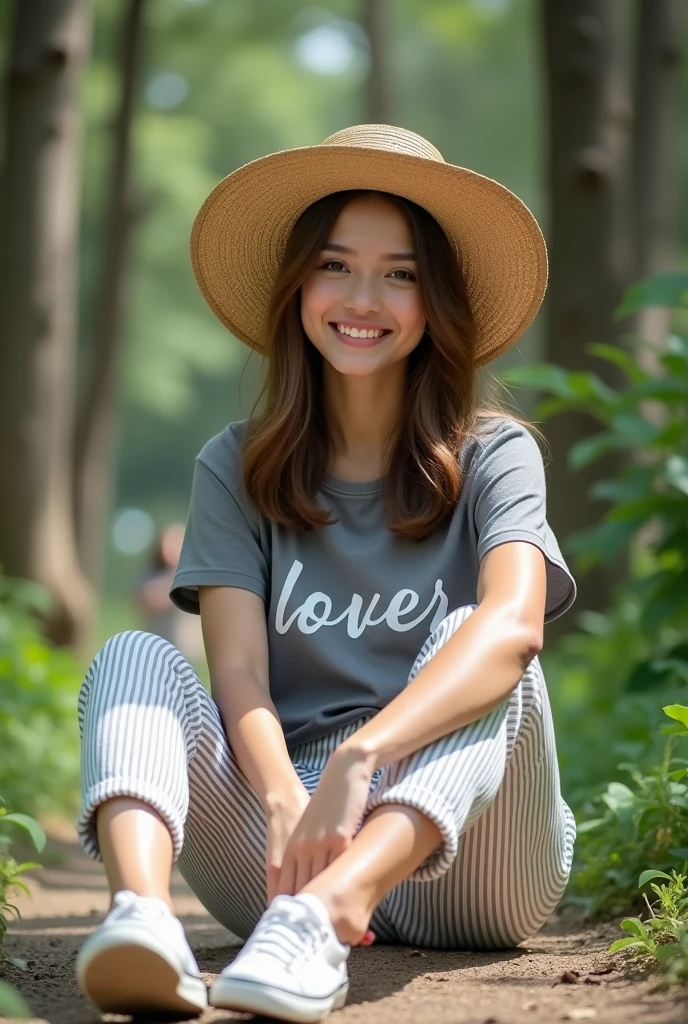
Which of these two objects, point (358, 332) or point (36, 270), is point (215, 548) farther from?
point (36, 270)

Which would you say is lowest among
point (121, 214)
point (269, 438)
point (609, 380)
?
point (269, 438)

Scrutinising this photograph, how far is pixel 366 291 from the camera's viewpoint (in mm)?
2855

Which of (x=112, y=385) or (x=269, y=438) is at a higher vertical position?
(x=112, y=385)

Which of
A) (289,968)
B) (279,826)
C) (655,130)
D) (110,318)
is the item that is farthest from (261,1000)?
(110,318)

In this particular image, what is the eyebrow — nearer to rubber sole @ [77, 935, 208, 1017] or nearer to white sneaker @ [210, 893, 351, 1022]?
white sneaker @ [210, 893, 351, 1022]

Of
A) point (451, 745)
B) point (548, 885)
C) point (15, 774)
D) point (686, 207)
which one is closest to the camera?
point (451, 745)

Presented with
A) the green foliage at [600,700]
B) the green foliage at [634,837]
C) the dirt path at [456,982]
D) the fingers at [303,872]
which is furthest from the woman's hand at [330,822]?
the green foliage at [600,700]

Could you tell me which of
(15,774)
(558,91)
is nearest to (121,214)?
(558,91)

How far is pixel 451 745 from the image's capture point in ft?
7.48

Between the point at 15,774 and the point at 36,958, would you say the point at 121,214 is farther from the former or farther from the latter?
the point at 36,958

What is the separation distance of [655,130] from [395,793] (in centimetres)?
776

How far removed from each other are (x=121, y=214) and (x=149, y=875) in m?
9.67

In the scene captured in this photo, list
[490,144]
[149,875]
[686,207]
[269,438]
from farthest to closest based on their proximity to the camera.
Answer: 1. [490,144]
2. [686,207]
3. [269,438]
4. [149,875]

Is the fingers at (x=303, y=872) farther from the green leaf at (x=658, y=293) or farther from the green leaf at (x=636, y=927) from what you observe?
the green leaf at (x=658, y=293)
